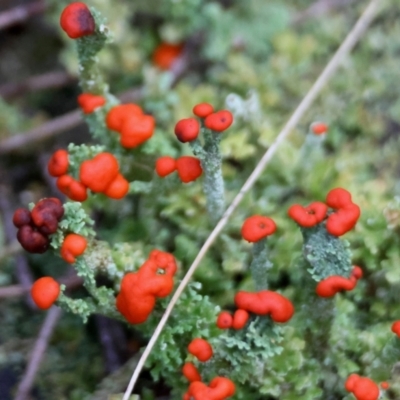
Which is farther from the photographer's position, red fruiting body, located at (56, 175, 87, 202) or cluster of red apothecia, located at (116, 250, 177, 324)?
red fruiting body, located at (56, 175, 87, 202)

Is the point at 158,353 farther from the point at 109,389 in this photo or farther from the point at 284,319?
the point at 284,319

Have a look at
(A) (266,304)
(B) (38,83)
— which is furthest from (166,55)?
(A) (266,304)

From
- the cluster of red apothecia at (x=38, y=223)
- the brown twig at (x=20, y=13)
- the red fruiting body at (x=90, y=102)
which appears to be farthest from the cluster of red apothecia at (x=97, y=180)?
the brown twig at (x=20, y=13)

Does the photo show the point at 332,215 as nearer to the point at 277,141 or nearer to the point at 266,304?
the point at 266,304

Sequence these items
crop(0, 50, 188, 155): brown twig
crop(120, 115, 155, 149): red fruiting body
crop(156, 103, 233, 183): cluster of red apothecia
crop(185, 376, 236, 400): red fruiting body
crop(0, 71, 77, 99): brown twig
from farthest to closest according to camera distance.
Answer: crop(0, 71, 77, 99): brown twig → crop(0, 50, 188, 155): brown twig → crop(120, 115, 155, 149): red fruiting body → crop(156, 103, 233, 183): cluster of red apothecia → crop(185, 376, 236, 400): red fruiting body

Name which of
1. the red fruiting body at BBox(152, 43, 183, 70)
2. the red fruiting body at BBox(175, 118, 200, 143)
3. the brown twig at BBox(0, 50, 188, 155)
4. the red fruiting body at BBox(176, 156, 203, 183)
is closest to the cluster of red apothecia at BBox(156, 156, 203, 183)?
the red fruiting body at BBox(176, 156, 203, 183)

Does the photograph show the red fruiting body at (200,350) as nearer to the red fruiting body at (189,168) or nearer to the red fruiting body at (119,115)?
the red fruiting body at (189,168)

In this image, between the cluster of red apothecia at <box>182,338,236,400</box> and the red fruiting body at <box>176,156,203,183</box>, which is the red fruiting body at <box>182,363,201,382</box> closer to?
the cluster of red apothecia at <box>182,338,236,400</box>
